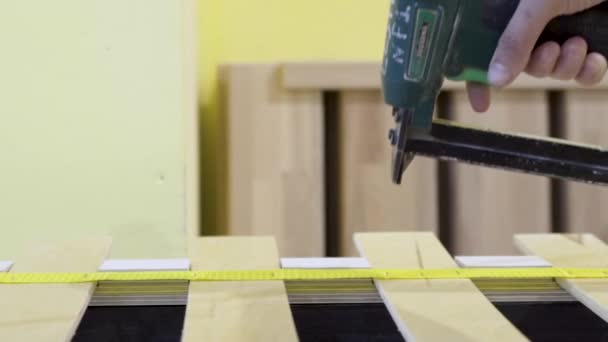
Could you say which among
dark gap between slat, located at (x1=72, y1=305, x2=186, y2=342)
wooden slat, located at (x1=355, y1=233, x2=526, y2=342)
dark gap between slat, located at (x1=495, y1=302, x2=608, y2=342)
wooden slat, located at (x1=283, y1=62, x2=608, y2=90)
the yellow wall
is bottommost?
dark gap between slat, located at (x1=495, y1=302, x2=608, y2=342)

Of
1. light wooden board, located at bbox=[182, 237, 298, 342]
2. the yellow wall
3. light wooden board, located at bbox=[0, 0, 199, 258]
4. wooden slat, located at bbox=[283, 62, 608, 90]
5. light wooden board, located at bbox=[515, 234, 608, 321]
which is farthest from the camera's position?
the yellow wall

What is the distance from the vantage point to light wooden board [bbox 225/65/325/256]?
3.69 feet

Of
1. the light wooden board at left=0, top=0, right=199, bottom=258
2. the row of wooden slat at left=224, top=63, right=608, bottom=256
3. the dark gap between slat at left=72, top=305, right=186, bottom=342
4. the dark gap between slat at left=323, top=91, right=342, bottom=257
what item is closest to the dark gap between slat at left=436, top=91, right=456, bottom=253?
the row of wooden slat at left=224, top=63, right=608, bottom=256

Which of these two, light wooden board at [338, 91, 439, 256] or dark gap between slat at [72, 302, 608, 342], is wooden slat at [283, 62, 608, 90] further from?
dark gap between slat at [72, 302, 608, 342]

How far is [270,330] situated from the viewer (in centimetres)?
53

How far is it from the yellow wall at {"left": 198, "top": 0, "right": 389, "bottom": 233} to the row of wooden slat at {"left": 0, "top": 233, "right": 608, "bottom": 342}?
1.51ft

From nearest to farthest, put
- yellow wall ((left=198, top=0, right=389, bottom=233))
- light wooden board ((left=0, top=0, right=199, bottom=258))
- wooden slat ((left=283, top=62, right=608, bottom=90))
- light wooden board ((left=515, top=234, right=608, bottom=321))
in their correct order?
light wooden board ((left=515, top=234, right=608, bottom=321)) → light wooden board ((left=0, top=0, right=199, bottom=258)) → wooden slat ((left=283, top=62, right=608, bottom=90)) → yellow wall ((left=198, top=0, right=389, bottom=233))

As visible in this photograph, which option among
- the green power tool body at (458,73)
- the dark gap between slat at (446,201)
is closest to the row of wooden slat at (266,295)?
the green power tool body at (458,73)

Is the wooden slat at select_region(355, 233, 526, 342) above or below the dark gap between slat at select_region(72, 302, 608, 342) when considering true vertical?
above

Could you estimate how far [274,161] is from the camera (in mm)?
1136

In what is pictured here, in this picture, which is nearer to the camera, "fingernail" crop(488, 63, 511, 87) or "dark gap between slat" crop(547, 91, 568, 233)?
"fingernail" crop(488, 63, 511, 87)

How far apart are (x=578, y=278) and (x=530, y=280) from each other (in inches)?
1.9

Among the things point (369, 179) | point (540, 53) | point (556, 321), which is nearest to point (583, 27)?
point (540, 53)

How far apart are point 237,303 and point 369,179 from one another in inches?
23.1
